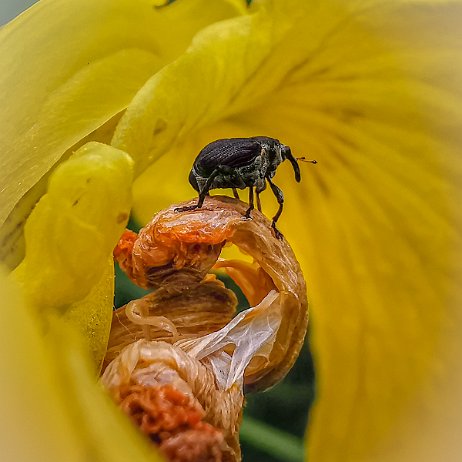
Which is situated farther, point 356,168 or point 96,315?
point 356,168

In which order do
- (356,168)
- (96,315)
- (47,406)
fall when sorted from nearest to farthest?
(47,406), (96,315), (356,168)

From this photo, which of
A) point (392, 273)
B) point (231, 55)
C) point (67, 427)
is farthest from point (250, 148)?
point (67, 427)

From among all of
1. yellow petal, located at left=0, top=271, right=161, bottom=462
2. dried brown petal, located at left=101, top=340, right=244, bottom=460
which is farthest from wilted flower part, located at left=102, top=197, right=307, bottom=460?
yellow petal, located at left=0, top=271, right=161, bottom=462

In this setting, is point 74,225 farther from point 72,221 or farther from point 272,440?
point 272,440

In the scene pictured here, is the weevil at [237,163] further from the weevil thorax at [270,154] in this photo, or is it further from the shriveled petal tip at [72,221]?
the shriveled petal tip at [72,221]

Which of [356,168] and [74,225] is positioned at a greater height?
[74,225]

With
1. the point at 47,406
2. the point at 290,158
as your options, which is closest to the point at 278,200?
the point at 290,158

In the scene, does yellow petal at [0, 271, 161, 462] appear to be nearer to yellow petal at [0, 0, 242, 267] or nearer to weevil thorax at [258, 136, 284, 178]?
yellow petal at [0, 0, 242, 267]
